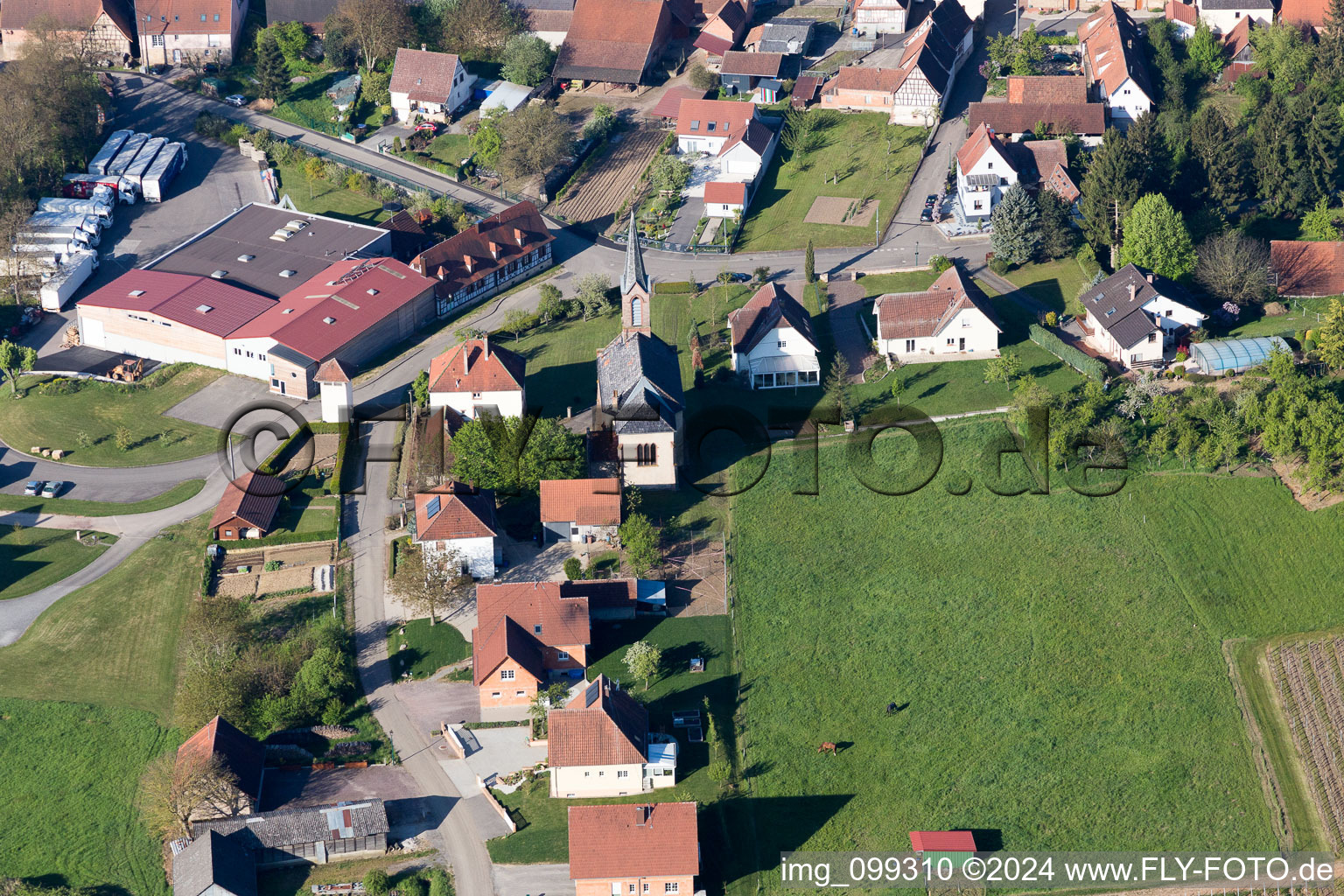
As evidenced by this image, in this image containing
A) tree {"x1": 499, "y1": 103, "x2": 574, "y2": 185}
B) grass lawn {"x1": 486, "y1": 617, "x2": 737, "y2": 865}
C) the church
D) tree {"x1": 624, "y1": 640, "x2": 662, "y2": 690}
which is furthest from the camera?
tree {"x1": 499, "y1": 103, "x2": 574, "y2": 185}

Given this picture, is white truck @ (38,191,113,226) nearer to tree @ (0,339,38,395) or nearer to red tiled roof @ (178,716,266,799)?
tree @ (0,339,38,395)

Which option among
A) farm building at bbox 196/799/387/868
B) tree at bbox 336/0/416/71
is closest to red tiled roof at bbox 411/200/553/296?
tree at bbox 336/0/416/71

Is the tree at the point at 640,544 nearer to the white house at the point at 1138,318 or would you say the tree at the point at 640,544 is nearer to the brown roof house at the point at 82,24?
the white house at the point at 1138,318

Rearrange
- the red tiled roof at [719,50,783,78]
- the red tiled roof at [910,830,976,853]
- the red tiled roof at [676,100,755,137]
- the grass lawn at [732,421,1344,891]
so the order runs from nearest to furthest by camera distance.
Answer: the red tiled roof at [910,830,976,853] → the grass lawn at [732,421,1344,891] → the red tiled roof at [676,100,755,137] → the red tiled roof at [719,50,783,78]

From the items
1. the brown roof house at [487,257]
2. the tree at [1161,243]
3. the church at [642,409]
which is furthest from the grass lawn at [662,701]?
the tree at [1161,243]

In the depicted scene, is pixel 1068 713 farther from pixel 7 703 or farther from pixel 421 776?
pixel 7 703

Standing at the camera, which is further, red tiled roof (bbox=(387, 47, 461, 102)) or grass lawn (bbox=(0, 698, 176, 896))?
red tiled roof (bbox=(387, 47, 461, 102))
